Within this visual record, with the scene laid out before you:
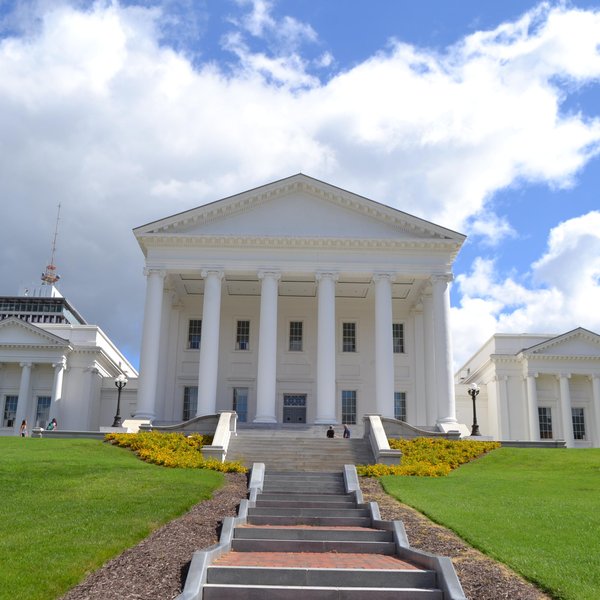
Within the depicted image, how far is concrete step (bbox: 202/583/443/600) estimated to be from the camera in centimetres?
1046

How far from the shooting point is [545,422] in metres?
48.6

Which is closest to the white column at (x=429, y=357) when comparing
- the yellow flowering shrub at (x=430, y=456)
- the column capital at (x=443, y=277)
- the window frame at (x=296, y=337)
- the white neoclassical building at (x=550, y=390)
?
the column capital at (x=443, y=277)

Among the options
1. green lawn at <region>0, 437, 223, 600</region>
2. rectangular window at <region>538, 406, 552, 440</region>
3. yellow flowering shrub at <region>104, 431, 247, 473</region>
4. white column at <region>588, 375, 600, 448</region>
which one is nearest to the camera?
green lawn at <region>0, 437, 223, 600</region>

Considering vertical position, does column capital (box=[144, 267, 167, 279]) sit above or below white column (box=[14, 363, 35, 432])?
above

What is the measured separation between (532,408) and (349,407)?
43.3ft

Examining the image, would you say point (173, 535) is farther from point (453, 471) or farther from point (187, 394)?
point (187, 394)

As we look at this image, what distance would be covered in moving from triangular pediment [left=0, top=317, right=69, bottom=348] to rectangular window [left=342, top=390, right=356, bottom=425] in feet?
64.3

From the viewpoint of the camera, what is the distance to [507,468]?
26234mm

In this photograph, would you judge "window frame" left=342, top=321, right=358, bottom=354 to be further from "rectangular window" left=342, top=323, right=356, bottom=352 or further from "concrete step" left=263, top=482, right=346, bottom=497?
"concrete step" left=263, top=482, right=346, bottom=497

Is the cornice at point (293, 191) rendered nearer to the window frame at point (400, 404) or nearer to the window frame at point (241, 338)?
the window frame at point (241, 338)

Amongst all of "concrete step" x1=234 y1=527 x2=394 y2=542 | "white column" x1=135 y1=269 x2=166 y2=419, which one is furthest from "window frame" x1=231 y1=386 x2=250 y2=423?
"concrete step" x1=234 y1=527 x2=394 y2=542

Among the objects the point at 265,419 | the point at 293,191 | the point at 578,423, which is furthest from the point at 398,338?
the point at 578,423

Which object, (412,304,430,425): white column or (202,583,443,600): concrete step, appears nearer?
(202,583,443,600): concrete step

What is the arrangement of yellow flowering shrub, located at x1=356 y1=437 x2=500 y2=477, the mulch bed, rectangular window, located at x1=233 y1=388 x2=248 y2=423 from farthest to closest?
1. rectangular window, located at x1=233 y1=388 x2=248 y2=423
2. yellow flowering shrub, located at x1=356 y1=437 x2=500 y2=477
3. the mulch bed
